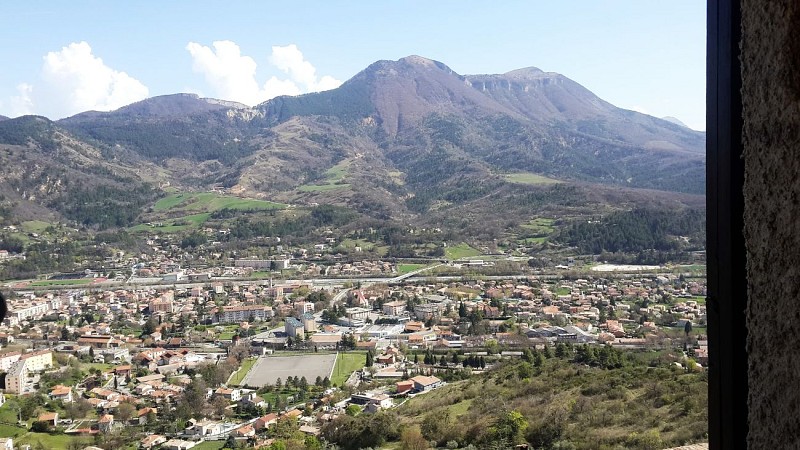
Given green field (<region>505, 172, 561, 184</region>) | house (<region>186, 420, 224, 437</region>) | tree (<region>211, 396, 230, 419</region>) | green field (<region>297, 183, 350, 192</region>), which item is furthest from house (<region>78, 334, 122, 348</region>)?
green field (<region>505, 172, 561, 184</region>)

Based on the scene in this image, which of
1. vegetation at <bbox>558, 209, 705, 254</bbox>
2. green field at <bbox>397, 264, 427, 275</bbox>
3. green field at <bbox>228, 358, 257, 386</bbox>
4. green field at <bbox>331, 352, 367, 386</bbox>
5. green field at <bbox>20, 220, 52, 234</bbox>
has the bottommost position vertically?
green field at <bbox>228, 358, 257, 386</bbox>

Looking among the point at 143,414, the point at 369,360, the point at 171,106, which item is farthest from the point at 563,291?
the point at 171,106

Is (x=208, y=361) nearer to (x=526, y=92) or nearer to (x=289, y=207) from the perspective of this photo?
(x=289, y=207)

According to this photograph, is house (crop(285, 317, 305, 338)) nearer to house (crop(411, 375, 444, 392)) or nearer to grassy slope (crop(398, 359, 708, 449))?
house (crop(411, 375, 444, 392))

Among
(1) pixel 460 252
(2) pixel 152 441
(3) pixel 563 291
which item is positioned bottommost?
(2) pixel 152 441

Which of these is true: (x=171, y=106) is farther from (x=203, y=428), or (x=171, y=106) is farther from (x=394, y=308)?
(x=203, y=428)

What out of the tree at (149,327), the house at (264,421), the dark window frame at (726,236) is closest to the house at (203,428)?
the house at (264,421)

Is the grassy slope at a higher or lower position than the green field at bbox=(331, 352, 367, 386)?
higher
